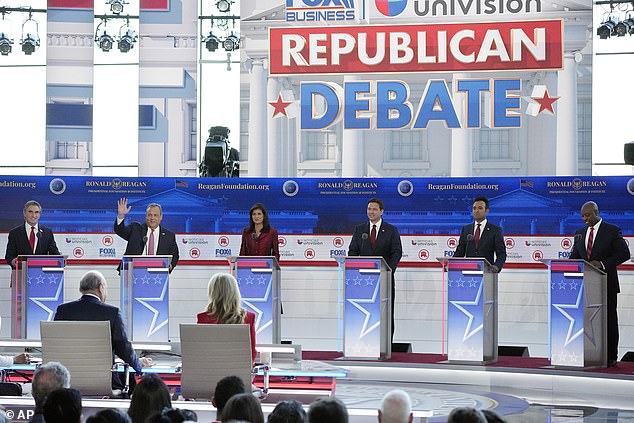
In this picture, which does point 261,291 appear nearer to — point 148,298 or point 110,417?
point 148,298

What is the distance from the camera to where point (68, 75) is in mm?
13312

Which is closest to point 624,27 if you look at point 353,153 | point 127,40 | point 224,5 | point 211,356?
point 353,153

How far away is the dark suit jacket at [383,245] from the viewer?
34.1 ft

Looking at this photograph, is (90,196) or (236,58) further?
(236,58)

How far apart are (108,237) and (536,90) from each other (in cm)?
506

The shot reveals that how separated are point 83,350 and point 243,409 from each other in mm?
2349

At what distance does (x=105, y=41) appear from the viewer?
13688 mm

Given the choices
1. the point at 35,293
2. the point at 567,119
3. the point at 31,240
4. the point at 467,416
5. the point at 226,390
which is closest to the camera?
the point at 467,416

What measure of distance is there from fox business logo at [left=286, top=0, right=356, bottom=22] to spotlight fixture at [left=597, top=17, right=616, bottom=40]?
275cm

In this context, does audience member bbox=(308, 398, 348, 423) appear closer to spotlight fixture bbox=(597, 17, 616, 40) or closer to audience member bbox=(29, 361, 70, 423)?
audience member bbox=(29, 361, 70, 423)

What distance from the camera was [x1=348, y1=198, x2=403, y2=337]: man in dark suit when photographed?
10.3m

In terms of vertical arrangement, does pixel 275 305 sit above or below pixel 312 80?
below

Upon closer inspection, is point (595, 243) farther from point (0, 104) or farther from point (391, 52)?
point (0, 104)

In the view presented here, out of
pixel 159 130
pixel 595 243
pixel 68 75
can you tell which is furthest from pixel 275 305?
pixel 68 75
